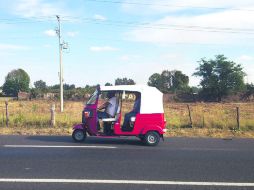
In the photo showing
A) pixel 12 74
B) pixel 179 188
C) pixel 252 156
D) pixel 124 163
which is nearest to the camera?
pixel 179 188

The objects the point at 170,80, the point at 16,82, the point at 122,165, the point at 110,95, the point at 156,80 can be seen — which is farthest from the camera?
the point at 16,82

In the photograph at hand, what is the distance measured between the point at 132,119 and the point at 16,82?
12508 centimetres

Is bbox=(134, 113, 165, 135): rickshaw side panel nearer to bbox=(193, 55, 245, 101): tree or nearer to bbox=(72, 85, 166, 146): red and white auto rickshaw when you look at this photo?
bbox=(72, 85, 166, 146): red and white auto rickshaw

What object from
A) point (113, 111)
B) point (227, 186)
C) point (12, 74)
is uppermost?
point (12, 74)

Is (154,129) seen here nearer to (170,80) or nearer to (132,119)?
(132,119)

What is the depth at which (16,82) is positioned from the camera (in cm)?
13288

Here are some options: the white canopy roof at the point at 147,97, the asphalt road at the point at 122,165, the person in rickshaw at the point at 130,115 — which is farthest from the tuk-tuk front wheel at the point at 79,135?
the white canopy roof at the point at 147,97

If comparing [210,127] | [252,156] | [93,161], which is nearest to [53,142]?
[93,161]

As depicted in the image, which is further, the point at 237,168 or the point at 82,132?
the point at 82,132

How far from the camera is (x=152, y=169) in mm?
8656

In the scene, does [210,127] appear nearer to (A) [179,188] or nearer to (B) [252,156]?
(B) [252,156]

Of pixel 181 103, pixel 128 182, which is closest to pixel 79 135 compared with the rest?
pixel 128 182

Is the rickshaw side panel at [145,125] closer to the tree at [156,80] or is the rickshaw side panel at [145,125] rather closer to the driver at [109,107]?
the driver at [109,107]

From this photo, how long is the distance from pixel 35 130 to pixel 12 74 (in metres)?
126
